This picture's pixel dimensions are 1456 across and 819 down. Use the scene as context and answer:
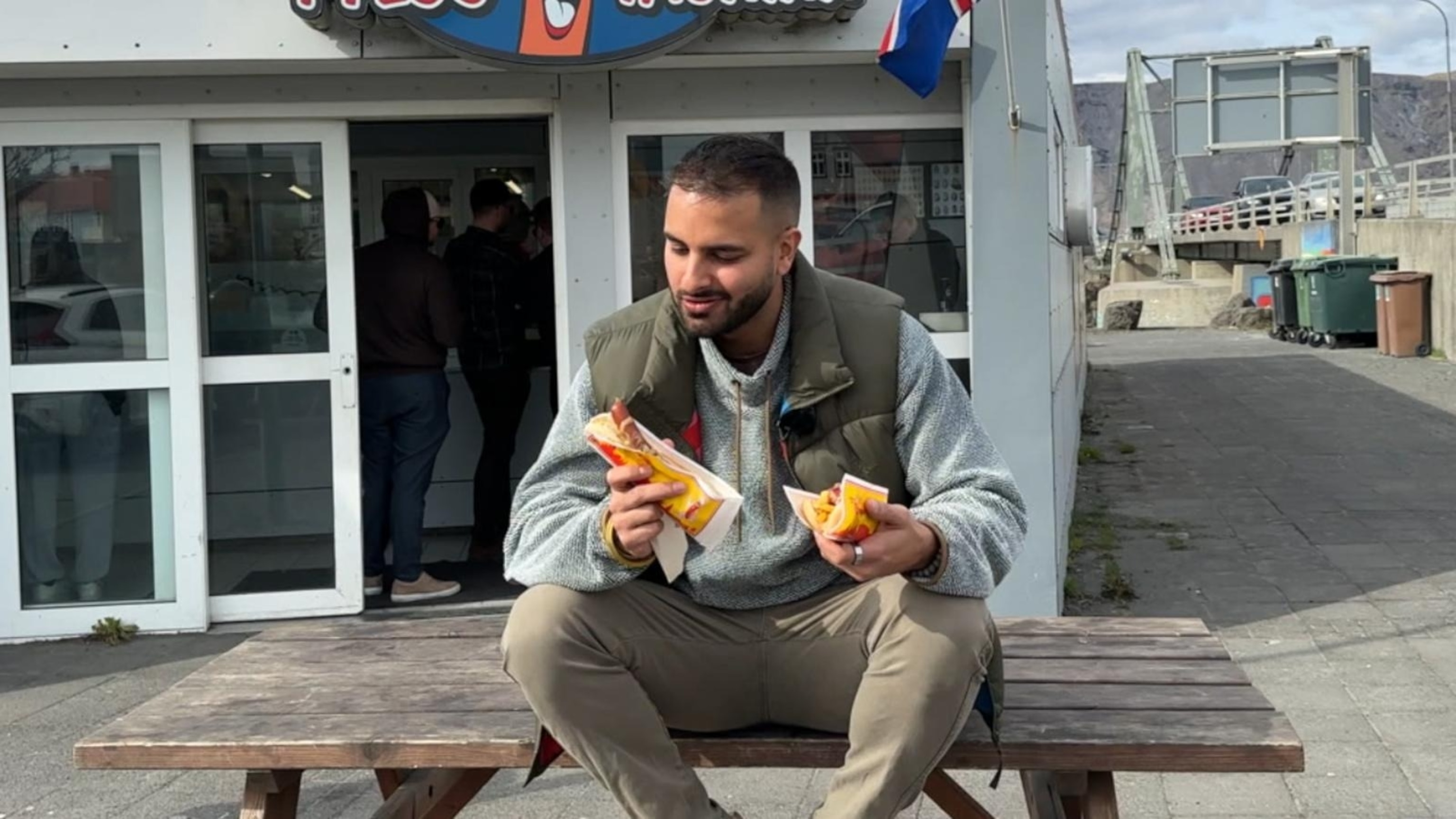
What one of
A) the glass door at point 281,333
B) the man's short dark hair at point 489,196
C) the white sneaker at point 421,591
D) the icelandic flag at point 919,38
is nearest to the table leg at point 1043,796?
the icelandic flag at point 919,38

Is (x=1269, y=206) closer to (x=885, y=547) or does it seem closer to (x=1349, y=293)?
(x=1349, y=293)

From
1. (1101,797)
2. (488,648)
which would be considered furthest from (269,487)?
(1101,797)

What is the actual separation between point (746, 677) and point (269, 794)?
1.03m

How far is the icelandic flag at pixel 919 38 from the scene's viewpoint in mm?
5613

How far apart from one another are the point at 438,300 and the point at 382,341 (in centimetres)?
31

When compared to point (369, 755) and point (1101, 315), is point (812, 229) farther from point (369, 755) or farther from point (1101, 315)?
point (1101, 315)

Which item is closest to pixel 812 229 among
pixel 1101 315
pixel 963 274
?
pixel 963 274

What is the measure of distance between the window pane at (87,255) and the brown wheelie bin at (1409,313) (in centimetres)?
1790

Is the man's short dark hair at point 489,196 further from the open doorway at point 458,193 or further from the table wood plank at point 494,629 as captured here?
the table wood plank at point 494,629

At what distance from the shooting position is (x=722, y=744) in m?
3.03

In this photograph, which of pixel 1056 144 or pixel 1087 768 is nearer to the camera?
pixel 1087 768

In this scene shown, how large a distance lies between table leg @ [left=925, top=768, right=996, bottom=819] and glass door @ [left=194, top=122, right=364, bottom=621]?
3.90 m

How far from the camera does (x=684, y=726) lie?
3055 mm

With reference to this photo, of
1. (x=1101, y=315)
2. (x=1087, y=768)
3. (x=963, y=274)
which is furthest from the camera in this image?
(x=1101, y=315)
